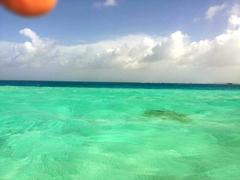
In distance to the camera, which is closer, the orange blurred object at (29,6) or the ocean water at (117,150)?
the orange blurred object at (29,6)

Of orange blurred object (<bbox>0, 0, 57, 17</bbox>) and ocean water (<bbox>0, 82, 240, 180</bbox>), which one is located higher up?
orange blurred object (<bbox>0, 0, 57, 17</bbox>)

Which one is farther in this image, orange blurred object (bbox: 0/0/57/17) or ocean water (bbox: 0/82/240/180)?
ocean water (bbox: 0/82/240/180)

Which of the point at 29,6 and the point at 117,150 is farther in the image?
the point at 117,150

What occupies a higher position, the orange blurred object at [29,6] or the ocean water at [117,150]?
the orange blurred object at [29,6]

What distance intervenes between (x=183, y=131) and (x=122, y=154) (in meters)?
3.09

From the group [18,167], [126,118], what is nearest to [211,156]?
[18,167]

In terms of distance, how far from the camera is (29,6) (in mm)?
441

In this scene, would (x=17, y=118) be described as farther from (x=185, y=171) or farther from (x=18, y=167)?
(x=185, y=171)

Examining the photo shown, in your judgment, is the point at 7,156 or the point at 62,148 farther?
the point at 62,148

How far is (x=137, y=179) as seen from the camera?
4.59 metres

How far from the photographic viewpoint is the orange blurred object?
1.43ft

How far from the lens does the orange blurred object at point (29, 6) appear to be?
1.43ft

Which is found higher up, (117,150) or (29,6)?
(29,6)

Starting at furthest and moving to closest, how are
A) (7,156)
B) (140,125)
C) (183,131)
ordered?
(140,125)
(183,131)
(7,156)
